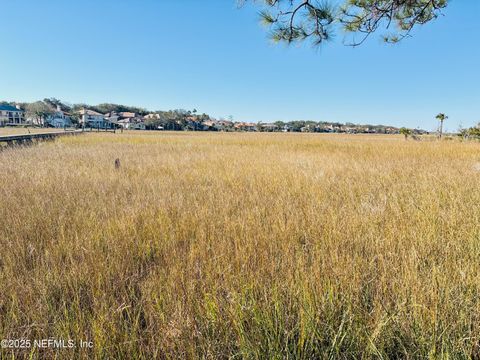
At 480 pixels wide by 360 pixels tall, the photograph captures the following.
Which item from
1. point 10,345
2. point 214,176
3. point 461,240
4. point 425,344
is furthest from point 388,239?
point 214,176

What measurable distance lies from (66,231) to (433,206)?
4669 mm

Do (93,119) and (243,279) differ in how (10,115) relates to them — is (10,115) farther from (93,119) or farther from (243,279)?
(243,279)

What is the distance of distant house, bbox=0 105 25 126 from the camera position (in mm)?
81787

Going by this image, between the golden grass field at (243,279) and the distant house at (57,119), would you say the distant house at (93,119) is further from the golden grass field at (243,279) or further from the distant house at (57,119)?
the golden grass field at (243,279)

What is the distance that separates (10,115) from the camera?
8562 centimetres

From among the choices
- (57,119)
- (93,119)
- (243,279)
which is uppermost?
(93,119)

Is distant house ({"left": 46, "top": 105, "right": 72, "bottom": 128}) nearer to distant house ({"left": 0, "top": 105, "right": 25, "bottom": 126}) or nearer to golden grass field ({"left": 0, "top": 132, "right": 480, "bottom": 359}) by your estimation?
distant house ({"left": 0, "top": 105, "right": 25, "bottom": 126})

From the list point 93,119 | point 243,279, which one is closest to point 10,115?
point 93,119

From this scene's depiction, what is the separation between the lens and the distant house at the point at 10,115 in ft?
268

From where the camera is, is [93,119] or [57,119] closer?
[57,119]

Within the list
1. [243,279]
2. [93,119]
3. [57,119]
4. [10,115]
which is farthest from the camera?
[93,119]

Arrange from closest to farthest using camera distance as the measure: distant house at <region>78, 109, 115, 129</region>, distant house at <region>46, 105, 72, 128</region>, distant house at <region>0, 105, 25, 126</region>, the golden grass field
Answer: the golden grass field < distant house at <region>0, 105, 25, 126</region> < distant house at <region>46, 105, 72, 128</region> < distant house at <region>78, 109, 115, 129</region>

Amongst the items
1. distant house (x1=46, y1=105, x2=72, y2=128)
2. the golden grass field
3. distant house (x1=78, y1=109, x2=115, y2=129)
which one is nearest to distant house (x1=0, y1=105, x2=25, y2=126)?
distant house (x1=46, y1=105, x2=72, y2=128)

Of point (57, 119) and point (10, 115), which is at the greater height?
point (10, 115)
